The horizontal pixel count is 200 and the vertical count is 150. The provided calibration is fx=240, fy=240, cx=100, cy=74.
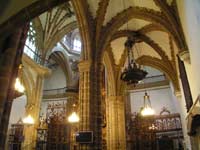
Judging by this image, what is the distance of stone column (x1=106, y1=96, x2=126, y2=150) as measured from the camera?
12.0 meters

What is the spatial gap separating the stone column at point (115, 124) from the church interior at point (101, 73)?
0.17 feet

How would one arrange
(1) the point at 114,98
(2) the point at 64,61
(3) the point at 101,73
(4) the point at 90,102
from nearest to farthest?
(4) the point at 90,102
(3) the point at 101,73
(1) the point at 114,98
(2) the point at 64,61

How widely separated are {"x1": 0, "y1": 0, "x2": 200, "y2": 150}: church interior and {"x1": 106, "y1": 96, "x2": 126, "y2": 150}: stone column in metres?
0.05

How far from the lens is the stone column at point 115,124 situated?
12.0 meters

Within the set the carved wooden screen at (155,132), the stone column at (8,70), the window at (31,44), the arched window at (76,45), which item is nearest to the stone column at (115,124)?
the carved wooden screen at (155,132)

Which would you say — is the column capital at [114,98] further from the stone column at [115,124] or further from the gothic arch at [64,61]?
the gothic arch at [64,61]

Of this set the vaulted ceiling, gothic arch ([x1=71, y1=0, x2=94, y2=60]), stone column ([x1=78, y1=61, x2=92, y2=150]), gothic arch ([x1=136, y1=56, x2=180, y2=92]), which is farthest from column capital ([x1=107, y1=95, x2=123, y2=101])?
stone column ([x1=78, y1=61, x2=92, y2=150])

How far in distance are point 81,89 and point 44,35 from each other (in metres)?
6.88

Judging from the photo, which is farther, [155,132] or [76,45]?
[76,45]

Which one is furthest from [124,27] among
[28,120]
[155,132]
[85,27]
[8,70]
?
[8,70]

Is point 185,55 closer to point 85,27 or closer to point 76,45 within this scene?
point 85,27

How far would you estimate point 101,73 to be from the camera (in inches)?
380

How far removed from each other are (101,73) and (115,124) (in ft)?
12.6

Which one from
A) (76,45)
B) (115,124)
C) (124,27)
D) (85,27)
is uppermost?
(76,45)
